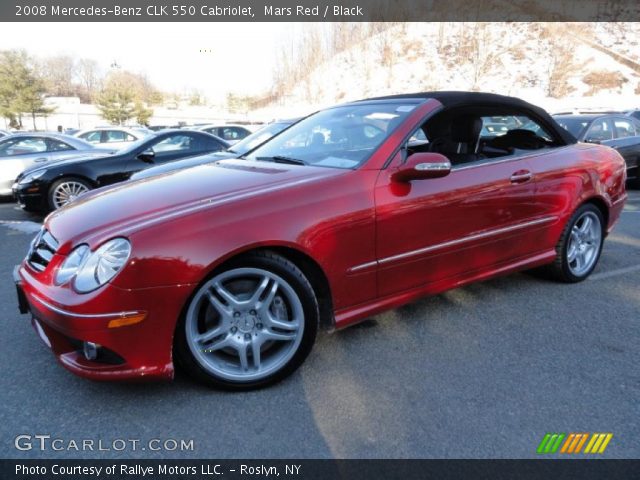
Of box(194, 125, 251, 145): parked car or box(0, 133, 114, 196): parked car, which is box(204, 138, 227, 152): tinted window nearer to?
box(0, 133, 114, 196): parked car

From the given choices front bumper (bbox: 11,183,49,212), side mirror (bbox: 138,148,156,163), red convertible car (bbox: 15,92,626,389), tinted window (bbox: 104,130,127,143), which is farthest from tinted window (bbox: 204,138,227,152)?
tinted window (bbox: 104,130,127,143)

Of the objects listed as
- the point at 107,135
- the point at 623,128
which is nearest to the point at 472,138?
the point at 623,128

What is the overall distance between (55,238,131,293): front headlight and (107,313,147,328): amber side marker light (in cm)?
17

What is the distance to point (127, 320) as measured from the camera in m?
2.06

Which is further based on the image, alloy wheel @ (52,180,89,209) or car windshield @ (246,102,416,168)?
alloy wheel @ (52,180,89,209)

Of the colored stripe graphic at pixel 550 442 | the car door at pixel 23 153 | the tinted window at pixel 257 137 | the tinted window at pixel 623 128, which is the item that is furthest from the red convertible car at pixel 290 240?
the car door at pixel 23 153

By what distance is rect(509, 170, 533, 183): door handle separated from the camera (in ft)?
10.7

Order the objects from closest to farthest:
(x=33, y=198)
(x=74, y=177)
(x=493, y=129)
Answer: (x=493, y=129) < (x=33, y=198) < (x=74, y=177)

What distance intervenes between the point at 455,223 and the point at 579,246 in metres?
1.68

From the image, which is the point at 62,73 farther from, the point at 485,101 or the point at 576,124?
the point at 485,101

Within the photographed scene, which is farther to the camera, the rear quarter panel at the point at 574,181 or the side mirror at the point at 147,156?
the side mirror at the point at 147,156

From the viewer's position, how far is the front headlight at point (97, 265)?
81.3 inches

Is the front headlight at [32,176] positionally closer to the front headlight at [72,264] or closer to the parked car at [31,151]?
the parked car at [31,151]

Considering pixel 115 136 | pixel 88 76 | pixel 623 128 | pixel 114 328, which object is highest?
pixel 88 76
